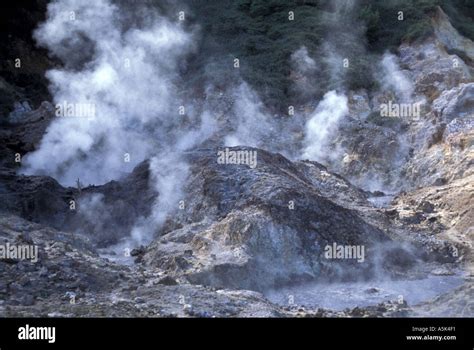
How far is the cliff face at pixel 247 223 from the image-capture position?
11.8 metres

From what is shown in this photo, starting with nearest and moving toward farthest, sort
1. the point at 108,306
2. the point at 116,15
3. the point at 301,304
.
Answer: the point at 108,306, the point at 301,304, the point at 116,15

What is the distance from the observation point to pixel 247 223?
14734 millimetres

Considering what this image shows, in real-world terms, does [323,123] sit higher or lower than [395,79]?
lower

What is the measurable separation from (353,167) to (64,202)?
947 cm

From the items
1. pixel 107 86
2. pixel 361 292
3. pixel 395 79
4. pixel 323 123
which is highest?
pixel 395 79

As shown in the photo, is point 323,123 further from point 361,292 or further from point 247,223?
point 361,292

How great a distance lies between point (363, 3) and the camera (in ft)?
104

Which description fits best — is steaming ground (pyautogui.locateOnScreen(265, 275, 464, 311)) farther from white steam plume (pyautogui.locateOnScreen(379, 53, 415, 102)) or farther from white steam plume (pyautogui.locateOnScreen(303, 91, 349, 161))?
white steam plume (pyautogui.locateOnScreen(379, 53, 415, 102))

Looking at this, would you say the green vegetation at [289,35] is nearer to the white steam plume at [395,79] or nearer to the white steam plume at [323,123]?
the white steam plume at [395,79]

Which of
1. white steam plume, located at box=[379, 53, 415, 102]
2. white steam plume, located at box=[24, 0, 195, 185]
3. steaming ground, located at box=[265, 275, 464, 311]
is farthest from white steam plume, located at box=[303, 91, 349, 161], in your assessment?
steaming ground, located at box=[265, 275, 464, 311]

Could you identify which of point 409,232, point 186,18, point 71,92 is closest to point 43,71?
point 71,92

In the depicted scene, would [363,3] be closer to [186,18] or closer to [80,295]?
[186,18]

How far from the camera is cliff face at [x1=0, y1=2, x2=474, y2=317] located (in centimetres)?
1180

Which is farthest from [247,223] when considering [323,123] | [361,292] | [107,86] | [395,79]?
[395,79]
